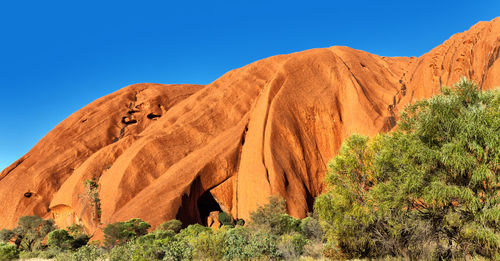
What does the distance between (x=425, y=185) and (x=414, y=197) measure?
0.53m

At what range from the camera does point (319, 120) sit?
41.2 m

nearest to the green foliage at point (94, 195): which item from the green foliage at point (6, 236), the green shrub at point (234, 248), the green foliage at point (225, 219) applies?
the green foliage at point (6, 236)

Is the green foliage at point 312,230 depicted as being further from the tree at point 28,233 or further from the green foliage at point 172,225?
the tree at point 28,233

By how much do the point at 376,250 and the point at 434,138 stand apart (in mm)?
5063

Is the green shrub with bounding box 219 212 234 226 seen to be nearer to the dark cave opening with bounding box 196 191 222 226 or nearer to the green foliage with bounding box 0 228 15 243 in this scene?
the dark cave opening with bounding box 196 191 222 226

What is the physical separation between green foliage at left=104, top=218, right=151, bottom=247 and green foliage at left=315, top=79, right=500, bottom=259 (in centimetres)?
1790

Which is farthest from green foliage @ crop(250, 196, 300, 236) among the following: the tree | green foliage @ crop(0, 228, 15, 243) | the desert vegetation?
green foliage @ crop(0, 228, 15, 243)

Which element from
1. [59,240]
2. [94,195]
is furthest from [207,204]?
[59,240]

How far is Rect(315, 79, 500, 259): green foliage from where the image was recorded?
9.20m

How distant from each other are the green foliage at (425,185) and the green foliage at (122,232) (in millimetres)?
17899

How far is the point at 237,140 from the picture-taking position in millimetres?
39125

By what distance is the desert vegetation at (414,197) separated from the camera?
30.4 ft

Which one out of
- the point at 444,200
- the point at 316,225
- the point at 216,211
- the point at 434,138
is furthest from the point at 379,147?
the point at 216,211

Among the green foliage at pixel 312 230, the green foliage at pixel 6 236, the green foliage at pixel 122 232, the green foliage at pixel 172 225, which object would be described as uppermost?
the green foliage at pixel 6 236
